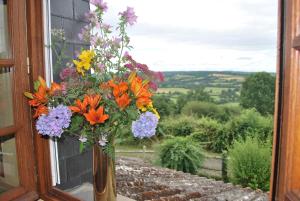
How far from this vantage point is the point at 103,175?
1.08 metres

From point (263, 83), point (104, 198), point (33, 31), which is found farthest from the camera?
point (263, 83)

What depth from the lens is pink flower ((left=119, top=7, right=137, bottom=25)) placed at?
1.23m

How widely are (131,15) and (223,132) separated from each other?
394 cm

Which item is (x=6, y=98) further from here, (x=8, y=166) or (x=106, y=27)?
(x=106, y=27)

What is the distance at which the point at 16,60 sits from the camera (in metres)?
1.16

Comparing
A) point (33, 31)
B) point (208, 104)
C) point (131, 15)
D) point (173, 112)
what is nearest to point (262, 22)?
point (208, 104)

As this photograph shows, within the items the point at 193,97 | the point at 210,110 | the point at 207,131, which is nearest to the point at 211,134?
the point at 207,131

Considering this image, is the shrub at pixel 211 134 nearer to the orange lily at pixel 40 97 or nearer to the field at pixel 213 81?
the field at pixel 213 81

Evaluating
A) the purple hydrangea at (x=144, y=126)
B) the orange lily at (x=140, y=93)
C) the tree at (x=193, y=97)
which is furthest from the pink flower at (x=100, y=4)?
the tree at (x=193, y=97)

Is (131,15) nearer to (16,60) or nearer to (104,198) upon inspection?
(16,60)

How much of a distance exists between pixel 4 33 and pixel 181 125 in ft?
13.1

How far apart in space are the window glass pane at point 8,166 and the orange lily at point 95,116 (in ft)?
1.55

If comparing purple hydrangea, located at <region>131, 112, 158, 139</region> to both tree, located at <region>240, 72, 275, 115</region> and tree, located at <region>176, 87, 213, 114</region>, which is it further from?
tree, located at <region>176, 87, 213, 114</region>

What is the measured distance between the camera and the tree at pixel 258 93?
321 cm
